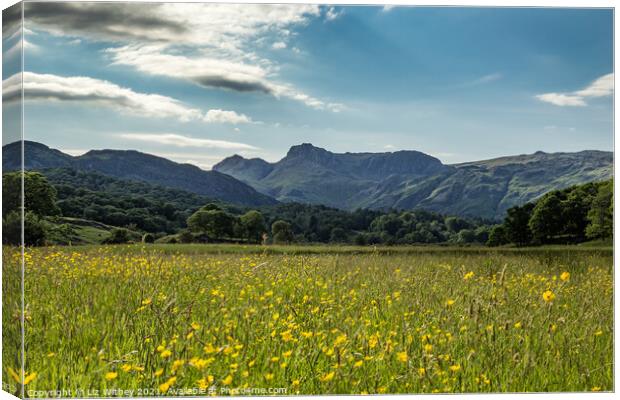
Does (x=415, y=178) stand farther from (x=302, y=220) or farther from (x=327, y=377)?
(x=327, y=377)

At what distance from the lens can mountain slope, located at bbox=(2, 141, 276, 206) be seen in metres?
7.12

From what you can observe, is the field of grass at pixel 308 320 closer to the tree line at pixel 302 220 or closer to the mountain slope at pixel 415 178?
the tree line at pixel 302 220

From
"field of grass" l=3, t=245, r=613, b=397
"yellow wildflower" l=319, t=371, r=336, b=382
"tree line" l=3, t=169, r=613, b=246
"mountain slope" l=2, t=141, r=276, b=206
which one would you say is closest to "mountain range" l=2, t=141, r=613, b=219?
"mountain slope" l=2, t=141, r=276, b=206

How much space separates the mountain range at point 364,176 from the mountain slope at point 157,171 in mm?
12

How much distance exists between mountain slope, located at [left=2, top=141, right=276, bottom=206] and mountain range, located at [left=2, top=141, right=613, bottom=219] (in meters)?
0.01

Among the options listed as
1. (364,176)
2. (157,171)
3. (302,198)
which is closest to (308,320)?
(302,198)

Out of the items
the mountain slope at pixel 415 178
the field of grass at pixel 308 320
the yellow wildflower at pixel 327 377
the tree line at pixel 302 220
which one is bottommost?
the yellow wildflower at pixel 327 377

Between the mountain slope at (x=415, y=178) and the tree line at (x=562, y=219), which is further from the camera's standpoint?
the tree line at (x=562, y=219)

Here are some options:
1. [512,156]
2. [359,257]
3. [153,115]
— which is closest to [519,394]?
[359,257]

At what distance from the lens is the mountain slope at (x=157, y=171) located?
23.4 feet

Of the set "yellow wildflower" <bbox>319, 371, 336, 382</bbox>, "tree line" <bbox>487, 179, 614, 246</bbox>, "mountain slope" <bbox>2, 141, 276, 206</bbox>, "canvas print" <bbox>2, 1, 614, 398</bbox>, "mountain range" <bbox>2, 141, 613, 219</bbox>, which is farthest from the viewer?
"tree line" <bbox>487, 179, 614, 246</bbox>

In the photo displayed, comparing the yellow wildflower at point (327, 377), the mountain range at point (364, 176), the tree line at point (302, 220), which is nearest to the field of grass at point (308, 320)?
the yellow wildflower at point (327, 377)

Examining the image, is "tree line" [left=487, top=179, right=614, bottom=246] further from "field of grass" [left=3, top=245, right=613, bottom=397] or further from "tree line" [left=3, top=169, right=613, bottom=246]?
"field of grass" [left=3, top=245, right=613, bottom=397]

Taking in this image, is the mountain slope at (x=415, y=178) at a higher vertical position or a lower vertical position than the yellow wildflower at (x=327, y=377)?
higher
